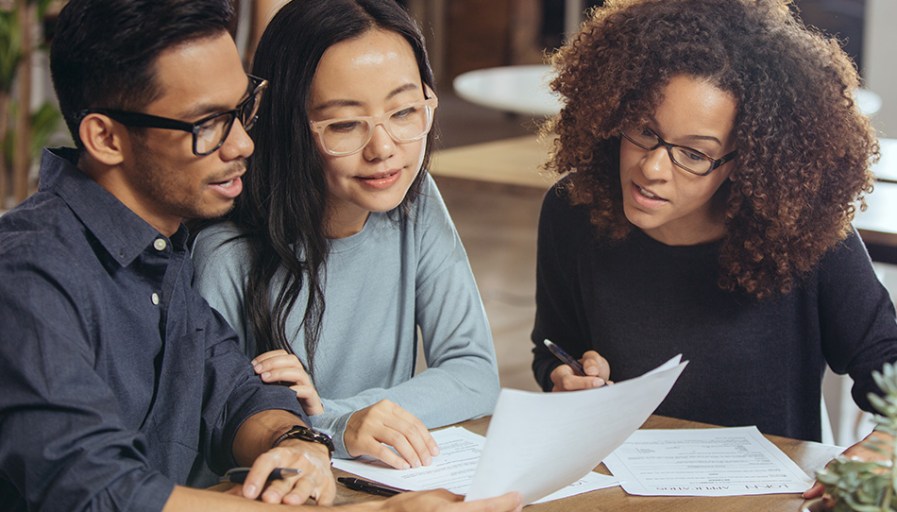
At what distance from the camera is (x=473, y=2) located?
34.7 ft

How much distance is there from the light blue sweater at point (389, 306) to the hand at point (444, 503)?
0.44 meters

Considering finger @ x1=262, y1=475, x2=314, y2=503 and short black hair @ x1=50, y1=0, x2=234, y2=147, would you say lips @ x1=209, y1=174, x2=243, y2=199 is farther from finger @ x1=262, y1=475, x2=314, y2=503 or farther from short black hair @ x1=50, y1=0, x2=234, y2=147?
finger @ x1=262, y1=475, x2=314, y2=503

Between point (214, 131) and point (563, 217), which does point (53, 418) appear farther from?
point (563, 217)

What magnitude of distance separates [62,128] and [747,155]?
481 cm

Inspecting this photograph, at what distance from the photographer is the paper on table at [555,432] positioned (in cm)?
113

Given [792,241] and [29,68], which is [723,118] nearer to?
[792,241]

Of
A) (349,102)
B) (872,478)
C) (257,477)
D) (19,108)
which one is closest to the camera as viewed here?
(872,478)

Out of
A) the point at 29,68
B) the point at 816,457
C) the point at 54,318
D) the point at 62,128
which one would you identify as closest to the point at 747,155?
the point at 816,457

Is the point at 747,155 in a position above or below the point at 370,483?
above

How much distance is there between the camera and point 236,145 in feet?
4.62

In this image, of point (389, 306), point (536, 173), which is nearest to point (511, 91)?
point (536, 173)

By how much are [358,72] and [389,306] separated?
0.41 metres

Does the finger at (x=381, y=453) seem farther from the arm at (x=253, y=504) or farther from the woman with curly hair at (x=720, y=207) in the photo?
the woman with curly hair at (x=720, y=207)

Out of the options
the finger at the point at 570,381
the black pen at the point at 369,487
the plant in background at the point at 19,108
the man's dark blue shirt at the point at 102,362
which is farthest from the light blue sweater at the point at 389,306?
the plant in background at the point at 19,108
